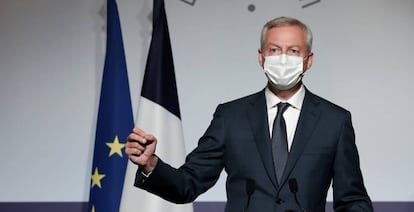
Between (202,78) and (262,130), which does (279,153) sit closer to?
(262,130)

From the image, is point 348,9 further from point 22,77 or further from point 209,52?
point 22,77

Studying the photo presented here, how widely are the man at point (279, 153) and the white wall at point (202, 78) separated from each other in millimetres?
1667

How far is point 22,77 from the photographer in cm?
353

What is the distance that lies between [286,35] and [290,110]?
22 centimetres

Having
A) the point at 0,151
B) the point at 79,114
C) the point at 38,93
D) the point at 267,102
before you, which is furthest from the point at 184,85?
the point at 267,102

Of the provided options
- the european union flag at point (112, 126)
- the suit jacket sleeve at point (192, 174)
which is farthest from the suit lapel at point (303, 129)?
the european union flag at point (112, 126)

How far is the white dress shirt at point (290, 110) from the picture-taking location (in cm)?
172

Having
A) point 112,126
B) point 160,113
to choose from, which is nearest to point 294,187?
point 160,113

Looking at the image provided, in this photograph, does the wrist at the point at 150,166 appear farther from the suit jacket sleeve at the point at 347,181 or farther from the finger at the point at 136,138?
the suit jacket sleeve at the point at 347,181

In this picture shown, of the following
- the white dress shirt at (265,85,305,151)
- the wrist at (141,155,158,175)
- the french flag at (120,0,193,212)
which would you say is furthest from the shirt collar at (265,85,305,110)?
the french flag at (120,0,193,212)

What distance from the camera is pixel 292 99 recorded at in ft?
5.78

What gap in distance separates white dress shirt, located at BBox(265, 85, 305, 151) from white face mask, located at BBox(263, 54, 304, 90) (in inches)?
1.9

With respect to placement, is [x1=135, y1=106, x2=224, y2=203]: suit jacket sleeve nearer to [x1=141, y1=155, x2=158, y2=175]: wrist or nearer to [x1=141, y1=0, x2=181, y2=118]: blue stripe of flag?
[x1=141, y1=155, x2=158, y2=175]: wrist

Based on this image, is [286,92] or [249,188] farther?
[286,92]
